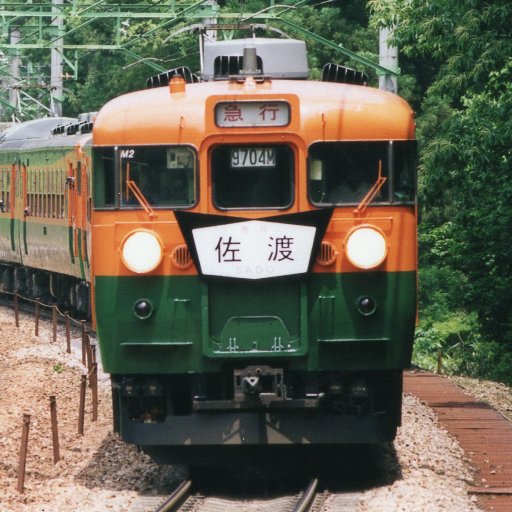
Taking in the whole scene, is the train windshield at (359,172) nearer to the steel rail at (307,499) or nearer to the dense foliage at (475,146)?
the steel rail at (307,499)

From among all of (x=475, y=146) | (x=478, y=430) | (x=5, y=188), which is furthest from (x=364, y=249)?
(x=5, y=188)

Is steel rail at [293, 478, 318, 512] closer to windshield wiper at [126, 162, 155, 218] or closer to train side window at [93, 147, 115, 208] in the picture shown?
windshield wiper at [126, 162, 155, 218]

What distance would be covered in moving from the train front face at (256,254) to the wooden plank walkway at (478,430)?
38.2 inches

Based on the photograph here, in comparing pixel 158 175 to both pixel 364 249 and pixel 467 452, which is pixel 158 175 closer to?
pixel 364 249

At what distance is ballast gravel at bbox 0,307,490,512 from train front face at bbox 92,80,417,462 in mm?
599

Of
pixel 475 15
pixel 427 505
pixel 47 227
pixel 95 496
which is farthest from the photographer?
pixel 47 227

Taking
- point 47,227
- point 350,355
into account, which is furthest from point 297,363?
point 47,227

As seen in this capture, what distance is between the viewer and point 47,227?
24.1 meters

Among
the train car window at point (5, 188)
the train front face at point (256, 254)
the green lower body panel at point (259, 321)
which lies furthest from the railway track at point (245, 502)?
the train car window at point (5, 188)

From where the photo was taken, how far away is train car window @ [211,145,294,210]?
10.5 meters

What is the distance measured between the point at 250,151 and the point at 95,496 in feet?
9.34

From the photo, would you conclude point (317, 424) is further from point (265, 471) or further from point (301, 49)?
point (301, 49)

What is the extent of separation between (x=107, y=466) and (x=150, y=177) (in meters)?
2.85

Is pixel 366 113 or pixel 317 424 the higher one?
pixel 366 113
